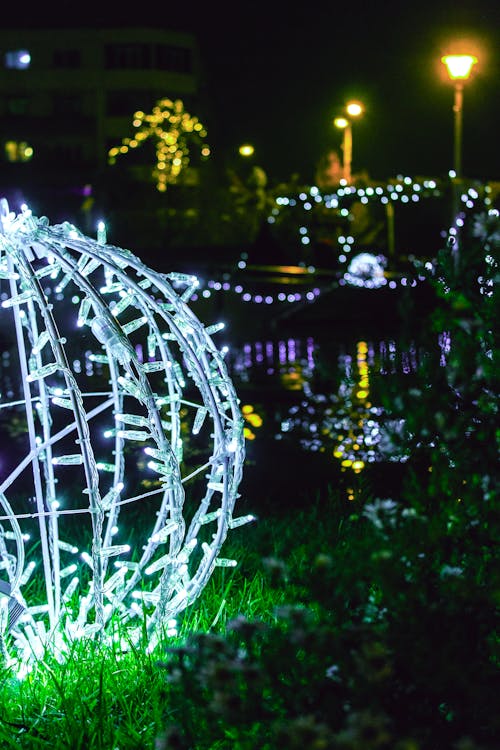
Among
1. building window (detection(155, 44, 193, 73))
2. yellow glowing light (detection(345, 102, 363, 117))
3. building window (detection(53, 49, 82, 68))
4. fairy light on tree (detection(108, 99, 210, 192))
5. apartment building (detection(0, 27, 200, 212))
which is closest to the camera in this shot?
yellow glowing light (detection(345, 102, 363, 117))

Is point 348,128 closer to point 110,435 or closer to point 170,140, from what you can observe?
point 170,140

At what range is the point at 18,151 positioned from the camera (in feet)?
180

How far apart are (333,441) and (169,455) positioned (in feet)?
20.8

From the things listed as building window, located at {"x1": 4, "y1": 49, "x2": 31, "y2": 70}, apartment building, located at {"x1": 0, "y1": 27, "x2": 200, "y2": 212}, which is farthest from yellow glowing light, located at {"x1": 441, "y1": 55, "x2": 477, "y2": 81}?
building window, located at {"x1": 4, "y1": 49, "x2": 31, "y2": 70}

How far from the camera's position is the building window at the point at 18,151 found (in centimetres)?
5381

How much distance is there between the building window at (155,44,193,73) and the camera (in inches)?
2425

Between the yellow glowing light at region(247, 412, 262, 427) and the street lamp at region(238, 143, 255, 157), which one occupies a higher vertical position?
the street lamp at region(238, 143, 255, 157)

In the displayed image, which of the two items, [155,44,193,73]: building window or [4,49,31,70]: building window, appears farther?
[155,44,193,73]: building window

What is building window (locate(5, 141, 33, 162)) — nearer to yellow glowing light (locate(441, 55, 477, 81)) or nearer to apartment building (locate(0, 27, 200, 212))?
apartment building (locate(0, 27, 200, 212))

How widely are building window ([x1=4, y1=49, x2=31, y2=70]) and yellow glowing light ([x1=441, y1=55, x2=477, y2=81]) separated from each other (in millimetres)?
48978

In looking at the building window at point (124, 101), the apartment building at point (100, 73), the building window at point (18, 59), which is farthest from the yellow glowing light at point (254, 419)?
the building window at point (18, 59)

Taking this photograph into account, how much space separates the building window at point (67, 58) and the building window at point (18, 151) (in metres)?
8.42

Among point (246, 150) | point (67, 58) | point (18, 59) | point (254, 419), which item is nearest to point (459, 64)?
point (254, 419)

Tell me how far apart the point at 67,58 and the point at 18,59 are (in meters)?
2.86
